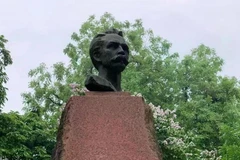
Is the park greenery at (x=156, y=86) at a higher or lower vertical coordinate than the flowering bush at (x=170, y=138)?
higher

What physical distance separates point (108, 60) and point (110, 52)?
0.10m

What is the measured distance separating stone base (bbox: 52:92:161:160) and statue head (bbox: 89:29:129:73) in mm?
396

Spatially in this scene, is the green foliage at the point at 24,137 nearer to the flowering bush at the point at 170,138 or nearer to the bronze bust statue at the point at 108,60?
the flowering bush at the point at 170,138

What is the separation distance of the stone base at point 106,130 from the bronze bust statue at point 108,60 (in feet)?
0.59

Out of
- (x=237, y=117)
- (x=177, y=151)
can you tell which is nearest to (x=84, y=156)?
(x=177, y=151)

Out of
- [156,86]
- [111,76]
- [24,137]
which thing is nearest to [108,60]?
[111,76]

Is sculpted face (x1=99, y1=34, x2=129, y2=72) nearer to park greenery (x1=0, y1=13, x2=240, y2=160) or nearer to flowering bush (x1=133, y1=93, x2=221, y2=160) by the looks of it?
flowering bush (x1=133, y1=93, x2=221, y2=160)

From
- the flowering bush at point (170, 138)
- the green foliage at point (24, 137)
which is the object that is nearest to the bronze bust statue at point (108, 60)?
the flowering bush at point (170, 138)

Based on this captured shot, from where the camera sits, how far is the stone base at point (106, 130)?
5648mm

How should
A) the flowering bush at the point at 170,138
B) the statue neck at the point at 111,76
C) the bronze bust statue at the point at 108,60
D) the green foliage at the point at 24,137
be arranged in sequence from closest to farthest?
the bronze bust statue at the point at 108,60, the statue neck at the point at 111,76, the flowering bush at the point at 170,138, the green foliage at the point at 24,137

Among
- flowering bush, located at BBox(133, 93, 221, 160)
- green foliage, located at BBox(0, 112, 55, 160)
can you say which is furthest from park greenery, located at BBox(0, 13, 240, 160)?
flowering bush, located at BBox(133, 93, 221, 160)

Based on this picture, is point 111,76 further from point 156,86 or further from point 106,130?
point 156,86

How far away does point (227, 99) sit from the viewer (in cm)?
2169

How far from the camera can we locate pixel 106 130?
5.82 meters
